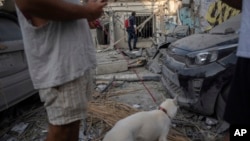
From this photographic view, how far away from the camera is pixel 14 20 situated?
4.71 metres

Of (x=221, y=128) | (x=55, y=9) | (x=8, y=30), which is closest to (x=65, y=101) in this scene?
(x=55, y=9)

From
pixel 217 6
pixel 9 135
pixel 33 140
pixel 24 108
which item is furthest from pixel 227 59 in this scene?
pixel 217 6

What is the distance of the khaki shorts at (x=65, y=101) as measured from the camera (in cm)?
191

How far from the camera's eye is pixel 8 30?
4.38m

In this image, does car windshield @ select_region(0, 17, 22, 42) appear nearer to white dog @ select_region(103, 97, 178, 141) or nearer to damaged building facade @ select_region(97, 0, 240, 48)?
white dog @ select_region(103, 97, 178, 141)

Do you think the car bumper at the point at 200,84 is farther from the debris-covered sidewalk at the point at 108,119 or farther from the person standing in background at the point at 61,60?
the person standing in background at the point at 61,60

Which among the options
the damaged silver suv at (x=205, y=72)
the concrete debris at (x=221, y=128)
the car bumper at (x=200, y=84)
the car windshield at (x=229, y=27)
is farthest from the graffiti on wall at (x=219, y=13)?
the concrete debris at (x=221, y=128)

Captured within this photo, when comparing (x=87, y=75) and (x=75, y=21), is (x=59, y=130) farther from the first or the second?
(x=75, y=21)

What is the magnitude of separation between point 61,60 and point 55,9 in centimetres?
31

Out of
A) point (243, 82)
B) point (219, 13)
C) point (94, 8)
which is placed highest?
point (94, 8)

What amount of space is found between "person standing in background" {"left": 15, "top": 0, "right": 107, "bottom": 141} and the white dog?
110 centimetres

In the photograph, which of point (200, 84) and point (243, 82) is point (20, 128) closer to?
point (200, 84)

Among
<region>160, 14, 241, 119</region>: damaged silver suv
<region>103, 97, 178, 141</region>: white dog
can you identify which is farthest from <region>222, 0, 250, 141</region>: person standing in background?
<region>160, 14, 241, 119</region>: damaged silver suv

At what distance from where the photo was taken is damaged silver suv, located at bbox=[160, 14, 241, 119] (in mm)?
3912
